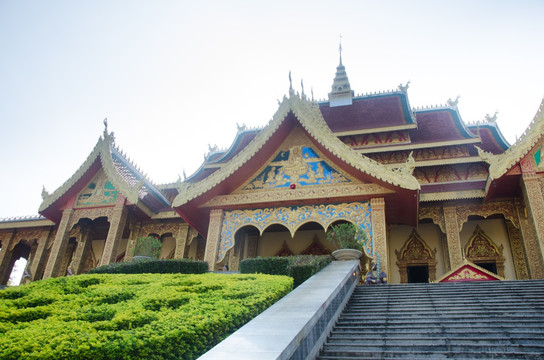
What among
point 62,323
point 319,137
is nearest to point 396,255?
point 319,137

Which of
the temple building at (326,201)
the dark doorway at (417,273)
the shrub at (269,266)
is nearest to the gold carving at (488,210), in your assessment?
the temple building at (326,201)

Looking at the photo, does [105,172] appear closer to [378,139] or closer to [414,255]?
[378,139]

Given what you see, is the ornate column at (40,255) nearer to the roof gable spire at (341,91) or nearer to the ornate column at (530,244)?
the roof gable spire at (341,91)

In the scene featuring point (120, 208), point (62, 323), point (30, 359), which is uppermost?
point (120, 208)

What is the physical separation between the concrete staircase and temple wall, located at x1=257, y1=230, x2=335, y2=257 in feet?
21.8

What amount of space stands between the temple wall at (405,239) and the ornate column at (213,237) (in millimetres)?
5255

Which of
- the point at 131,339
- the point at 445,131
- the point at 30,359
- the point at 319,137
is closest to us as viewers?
the point at 30,359

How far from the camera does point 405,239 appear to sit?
42.4 ft

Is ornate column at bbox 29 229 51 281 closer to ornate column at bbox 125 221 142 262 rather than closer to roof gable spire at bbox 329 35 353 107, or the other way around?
ornate column at bbox 125 221 142 262

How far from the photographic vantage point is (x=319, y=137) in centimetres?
1095

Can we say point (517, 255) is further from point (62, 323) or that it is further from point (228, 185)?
point (62, 323)

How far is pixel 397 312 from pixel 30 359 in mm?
3976

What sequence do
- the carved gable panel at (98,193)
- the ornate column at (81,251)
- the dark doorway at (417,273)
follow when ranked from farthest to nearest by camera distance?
the ornate column at (81,251), the carved gable panel at (98,193), the dark doorway at (417,273)

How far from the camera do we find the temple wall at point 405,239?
495 inches
